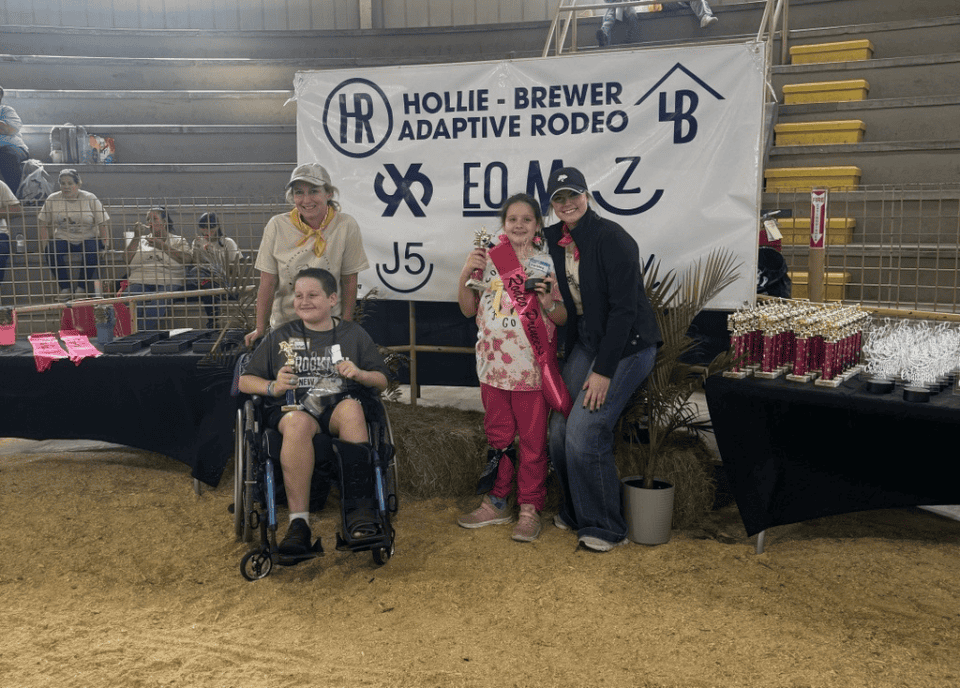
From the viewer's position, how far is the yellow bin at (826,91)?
7.28 meters

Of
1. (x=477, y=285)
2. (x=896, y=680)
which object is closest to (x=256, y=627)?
(x=477, y=285)

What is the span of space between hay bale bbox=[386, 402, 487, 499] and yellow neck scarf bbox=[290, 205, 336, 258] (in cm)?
99

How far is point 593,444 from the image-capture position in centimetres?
319

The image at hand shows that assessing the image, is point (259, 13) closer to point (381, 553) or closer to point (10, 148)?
point (10, 148)

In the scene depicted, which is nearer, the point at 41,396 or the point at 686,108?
the point at 686,108

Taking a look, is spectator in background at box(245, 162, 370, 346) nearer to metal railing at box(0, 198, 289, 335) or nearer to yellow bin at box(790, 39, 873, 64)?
metal railing at box(0, 198, 289, 335)

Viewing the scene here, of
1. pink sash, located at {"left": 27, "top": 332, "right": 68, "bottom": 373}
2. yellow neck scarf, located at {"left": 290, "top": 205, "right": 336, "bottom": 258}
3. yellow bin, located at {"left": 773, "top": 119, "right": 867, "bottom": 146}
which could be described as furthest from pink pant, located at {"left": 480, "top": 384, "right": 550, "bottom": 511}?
yellow bin, located at {"left": 773, "top": 119, "right": 867, "bottom": 146}

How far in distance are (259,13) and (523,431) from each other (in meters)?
9.94

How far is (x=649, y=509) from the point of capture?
130 inches

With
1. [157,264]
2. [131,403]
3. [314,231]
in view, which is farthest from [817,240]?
[157,264]

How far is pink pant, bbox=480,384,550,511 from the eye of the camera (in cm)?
338

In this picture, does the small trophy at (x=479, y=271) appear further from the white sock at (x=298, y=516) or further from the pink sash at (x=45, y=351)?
the pink sash at (x=45, y=351)

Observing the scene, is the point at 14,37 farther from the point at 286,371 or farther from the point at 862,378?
the point at 862,378

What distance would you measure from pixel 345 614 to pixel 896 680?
65.2 inches
